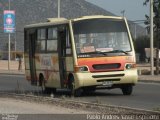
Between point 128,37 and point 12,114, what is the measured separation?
830 cm

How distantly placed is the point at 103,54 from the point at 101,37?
73cm

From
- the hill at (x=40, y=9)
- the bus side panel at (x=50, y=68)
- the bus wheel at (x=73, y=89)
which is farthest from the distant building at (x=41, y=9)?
the bus wheel at (x=73, y=89)

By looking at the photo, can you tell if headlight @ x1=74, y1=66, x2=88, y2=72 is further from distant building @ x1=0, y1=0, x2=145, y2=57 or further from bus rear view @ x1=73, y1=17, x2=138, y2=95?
distant building @ x1=0, y1=0, x2=145, y2=57

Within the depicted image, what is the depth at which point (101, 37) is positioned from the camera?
22.3 metres

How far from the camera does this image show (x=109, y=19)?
74.5 ft

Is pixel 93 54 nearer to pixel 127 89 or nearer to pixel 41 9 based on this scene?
pixel 127 89

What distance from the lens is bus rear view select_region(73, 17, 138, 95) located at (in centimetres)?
2177

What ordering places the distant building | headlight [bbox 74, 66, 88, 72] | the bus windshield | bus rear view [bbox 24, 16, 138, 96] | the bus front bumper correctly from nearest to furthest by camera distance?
the bus front bumper → headlight [bbox 74, 66, 88, 72] → bus rear view [bbox 24, 16, 138, 96] → the bus windshield → the distant building

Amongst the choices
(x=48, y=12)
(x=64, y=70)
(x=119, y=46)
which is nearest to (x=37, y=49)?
(x=64, y=70)

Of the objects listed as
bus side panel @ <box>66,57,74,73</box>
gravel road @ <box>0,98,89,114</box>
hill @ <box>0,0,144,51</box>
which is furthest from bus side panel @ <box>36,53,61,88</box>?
hill @ <box>0,0,144,51</box>

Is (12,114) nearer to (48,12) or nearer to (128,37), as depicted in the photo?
(128,37)

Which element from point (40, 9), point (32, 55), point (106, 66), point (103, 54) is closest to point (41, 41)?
point (32, 55)

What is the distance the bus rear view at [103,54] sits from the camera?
21766 mm

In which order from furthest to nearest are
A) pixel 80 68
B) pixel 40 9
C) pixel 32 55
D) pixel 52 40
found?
pixel 40 9 → pixel 32 55 → pixel 52 40 → pixel 80 68
